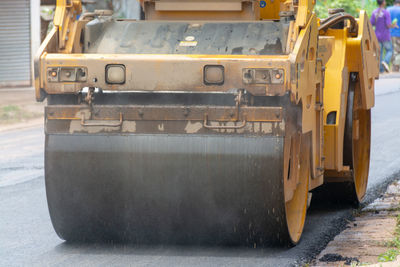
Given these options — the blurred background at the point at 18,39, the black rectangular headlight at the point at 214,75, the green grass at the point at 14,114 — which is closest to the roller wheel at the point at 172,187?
the black rectangular headlight at the point at 214,75

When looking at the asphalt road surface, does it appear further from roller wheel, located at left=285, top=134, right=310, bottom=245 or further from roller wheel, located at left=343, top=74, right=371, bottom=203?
roller wheel, located at left=343, top=74, right=371, bottom=203

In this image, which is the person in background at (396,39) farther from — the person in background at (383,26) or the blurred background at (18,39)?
the blurred background at (18,39)

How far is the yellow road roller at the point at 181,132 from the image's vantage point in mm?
5973

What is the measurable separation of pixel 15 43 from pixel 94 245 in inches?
624

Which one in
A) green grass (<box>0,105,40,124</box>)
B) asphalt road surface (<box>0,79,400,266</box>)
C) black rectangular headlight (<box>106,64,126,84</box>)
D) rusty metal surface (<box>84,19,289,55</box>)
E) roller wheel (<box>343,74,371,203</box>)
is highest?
rusty metal surface (<box>84,19,289,55</box>)

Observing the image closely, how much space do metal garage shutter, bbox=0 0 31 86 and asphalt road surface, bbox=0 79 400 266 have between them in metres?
10.4

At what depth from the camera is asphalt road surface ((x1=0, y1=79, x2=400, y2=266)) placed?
20.4 ft

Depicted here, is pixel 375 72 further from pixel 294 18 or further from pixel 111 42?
pixel 111 42

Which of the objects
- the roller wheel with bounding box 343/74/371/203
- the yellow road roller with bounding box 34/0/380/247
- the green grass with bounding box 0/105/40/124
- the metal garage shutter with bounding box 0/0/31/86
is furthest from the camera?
the metal garage shutter with bounding box 0/0/31/86

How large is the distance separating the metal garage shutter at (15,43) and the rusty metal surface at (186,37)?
48.9 ft

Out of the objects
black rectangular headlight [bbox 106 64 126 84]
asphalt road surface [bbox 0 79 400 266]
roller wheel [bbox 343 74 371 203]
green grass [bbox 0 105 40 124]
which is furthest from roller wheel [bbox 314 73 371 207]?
green grass [bbox 0 105 40 124]

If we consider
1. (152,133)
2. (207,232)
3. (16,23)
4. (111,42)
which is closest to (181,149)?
(152,133)

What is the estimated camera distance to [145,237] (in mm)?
6430

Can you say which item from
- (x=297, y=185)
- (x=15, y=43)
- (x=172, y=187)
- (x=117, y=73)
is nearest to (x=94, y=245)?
(x=172, y=187)
